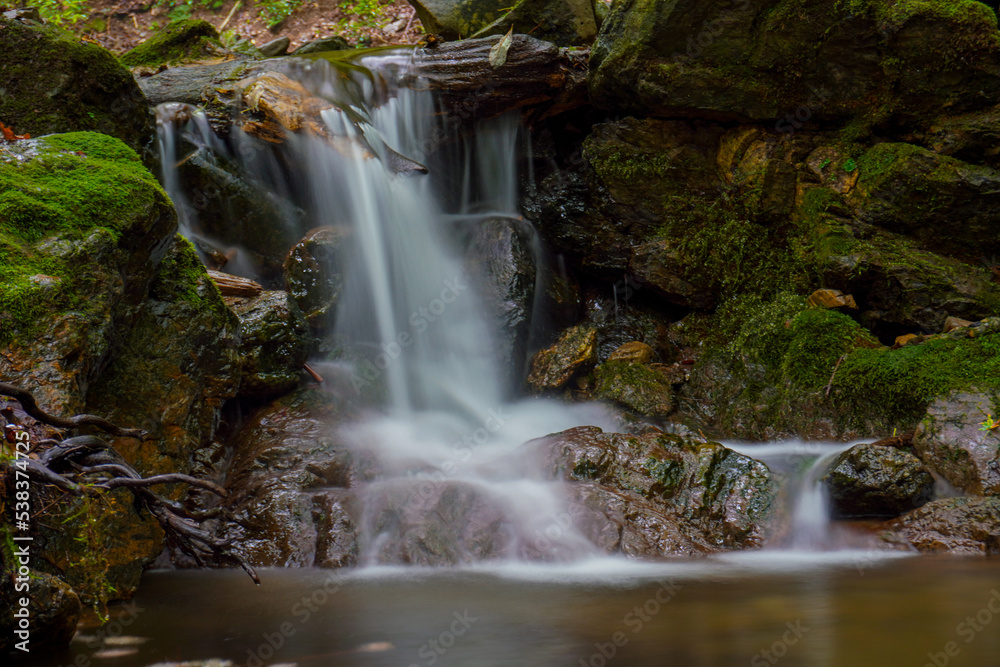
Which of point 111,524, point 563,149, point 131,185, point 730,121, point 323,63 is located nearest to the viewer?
point 111,524

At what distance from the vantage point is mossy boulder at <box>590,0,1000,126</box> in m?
6.04

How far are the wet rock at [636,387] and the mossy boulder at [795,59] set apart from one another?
290cm

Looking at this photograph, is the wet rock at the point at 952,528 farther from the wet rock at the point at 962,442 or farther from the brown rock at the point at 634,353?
the brown rock at the point at 634,353

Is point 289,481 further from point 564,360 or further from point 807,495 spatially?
point 807,495

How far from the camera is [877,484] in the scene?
4.68 meters

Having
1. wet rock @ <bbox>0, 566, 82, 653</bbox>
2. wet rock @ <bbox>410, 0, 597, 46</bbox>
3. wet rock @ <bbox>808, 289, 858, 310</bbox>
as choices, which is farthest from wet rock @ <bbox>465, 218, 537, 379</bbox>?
wet rock @ <bbox>0, 566, 82, 653</bbox>

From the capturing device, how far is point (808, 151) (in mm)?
7023

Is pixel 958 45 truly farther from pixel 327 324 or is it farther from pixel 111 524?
pixel 111 524

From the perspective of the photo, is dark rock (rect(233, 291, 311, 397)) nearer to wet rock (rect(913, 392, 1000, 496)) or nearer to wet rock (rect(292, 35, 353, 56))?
wet rock (rect(913, 392, 1000, 496))

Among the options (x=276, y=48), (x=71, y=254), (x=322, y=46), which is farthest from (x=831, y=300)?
(x=276, y=48)

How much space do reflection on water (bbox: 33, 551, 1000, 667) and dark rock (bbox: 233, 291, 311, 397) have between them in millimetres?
1933

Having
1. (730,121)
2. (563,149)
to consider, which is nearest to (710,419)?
(730,121)

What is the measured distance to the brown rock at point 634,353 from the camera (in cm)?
721

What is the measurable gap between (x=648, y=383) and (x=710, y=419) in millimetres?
706
